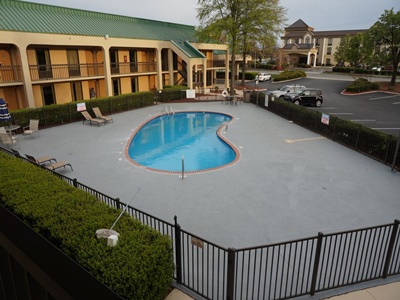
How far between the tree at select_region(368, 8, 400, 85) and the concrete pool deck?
97.0 ft

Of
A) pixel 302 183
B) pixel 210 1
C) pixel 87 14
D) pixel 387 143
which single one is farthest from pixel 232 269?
pixel 210 1

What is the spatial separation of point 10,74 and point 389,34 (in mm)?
43283

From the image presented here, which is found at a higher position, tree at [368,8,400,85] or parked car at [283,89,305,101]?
tree at [368,8,400,85]

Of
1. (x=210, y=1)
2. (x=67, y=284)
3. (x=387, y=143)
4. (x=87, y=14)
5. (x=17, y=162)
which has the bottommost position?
(x=387, y=143)

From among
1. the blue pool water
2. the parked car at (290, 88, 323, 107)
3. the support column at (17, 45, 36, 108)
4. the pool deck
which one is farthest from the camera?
the parked car at (290, 88, 323, 107)

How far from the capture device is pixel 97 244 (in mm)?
5195

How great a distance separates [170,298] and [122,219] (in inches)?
74.4

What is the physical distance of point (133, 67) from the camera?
34156mm

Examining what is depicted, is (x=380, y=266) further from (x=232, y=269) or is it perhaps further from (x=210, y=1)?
(x=210, y=1)

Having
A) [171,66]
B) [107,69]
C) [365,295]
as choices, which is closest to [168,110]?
[107,69]

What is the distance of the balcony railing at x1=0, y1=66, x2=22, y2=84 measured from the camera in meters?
22.8

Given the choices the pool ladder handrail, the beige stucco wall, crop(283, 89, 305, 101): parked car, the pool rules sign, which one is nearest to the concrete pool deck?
the pool rules sign

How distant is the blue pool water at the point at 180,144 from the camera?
1658 cm

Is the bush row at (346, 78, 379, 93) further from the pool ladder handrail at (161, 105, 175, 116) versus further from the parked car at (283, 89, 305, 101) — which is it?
the pool ladder handrail at (161, 105, 175, 116)
